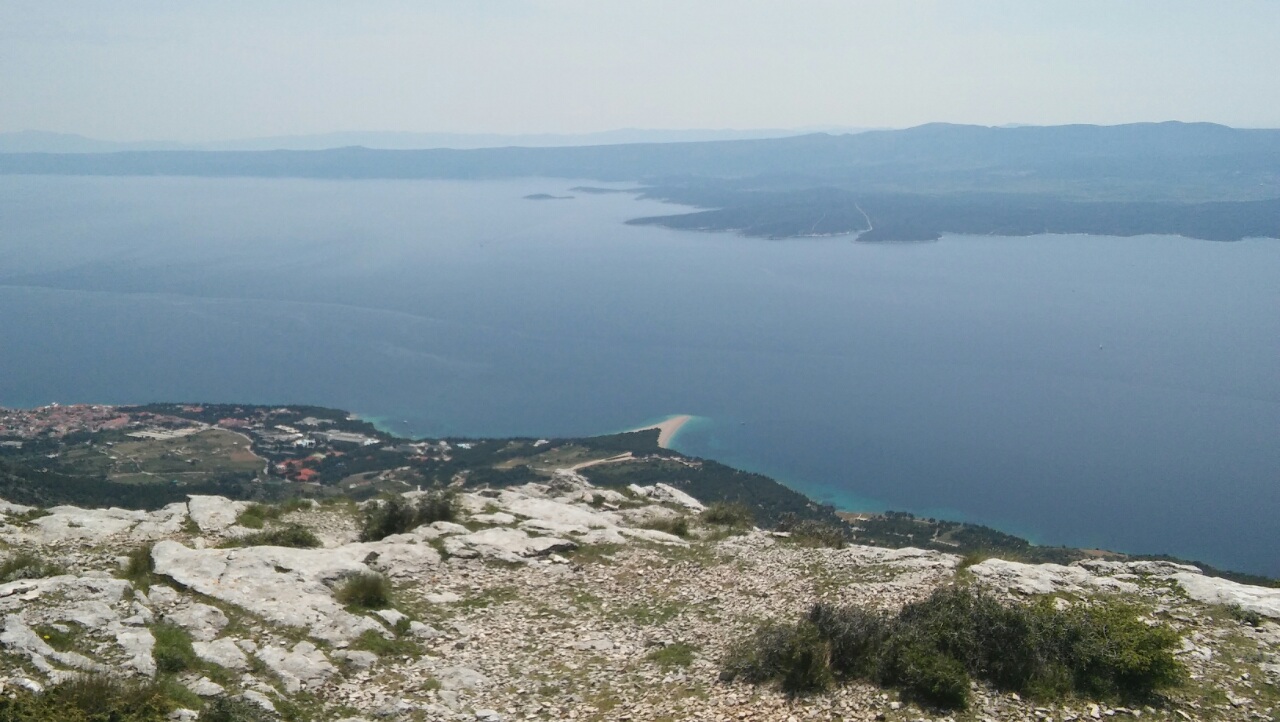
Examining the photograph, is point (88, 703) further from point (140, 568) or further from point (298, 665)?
point (140, 568)

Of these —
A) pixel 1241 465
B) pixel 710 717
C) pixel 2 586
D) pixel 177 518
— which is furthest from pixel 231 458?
pixel 1241 465

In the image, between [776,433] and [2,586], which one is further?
[776,433]

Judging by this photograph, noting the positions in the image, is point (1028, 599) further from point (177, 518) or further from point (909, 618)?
point (177, 518)

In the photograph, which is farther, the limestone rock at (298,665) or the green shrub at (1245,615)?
the green shrub at (1245,615)

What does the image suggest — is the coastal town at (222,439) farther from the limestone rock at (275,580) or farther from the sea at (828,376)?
the limestone rock at (275,580)

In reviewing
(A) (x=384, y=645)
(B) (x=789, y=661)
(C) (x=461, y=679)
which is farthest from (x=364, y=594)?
(B) (x=789, y=661)

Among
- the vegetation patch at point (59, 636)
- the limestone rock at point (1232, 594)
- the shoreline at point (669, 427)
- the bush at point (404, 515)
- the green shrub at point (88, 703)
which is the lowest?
the shoreline at point (669, 427)

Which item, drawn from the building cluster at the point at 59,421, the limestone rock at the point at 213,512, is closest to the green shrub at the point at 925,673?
the limestone rock at the point at 213,512
